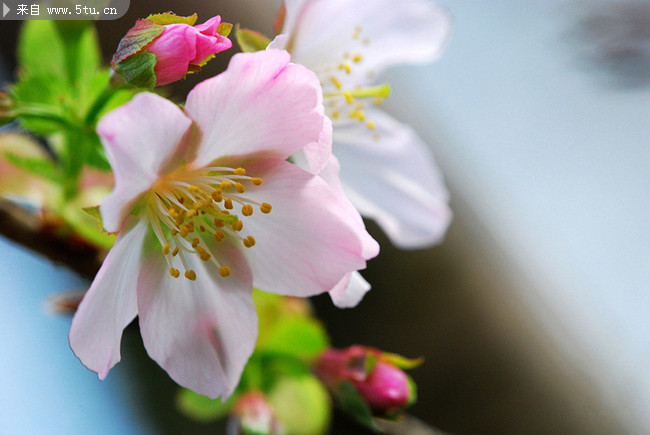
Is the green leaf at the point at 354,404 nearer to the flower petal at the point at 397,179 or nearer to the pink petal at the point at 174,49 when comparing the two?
the flower petal at the point at 397,179

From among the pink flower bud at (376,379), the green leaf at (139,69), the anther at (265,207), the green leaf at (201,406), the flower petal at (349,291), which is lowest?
the green leaf at (201,406)

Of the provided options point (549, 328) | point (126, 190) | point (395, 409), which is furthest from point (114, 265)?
point (549, 328)

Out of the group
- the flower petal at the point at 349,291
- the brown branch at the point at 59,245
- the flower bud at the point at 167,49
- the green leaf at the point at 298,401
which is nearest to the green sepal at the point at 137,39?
the flower bud at the point at 167,49

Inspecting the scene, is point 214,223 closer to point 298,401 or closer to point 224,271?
point 224,271

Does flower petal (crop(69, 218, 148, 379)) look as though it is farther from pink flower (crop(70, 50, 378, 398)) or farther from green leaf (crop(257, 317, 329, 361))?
green leaf (crop(257, 317, 329, 361))

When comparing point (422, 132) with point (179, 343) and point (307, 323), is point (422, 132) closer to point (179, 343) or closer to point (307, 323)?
point (307, 323)

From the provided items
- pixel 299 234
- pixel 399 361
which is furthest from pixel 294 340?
pixel 299 234
